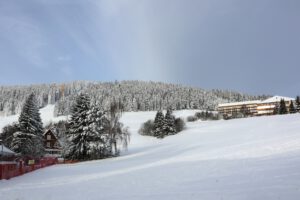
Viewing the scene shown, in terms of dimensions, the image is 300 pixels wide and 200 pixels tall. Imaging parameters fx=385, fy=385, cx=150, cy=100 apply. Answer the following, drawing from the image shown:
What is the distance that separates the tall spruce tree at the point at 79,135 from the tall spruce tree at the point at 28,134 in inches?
203

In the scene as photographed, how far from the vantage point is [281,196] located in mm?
12312

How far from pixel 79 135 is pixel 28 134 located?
25.4 ft

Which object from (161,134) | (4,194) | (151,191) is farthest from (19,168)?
(161,134)

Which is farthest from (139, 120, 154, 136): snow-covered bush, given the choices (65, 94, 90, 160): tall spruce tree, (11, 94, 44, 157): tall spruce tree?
(11, 94, 44, 157): tall spruce tree

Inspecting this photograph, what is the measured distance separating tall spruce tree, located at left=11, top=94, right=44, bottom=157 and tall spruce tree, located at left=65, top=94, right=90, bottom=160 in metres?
5.17

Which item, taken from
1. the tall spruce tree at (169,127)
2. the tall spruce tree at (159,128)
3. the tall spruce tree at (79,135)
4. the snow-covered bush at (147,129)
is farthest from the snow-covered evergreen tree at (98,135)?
the snow-covered bush at (147,129)

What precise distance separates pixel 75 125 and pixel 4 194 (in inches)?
1738

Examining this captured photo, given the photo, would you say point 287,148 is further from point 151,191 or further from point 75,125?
point 75,125

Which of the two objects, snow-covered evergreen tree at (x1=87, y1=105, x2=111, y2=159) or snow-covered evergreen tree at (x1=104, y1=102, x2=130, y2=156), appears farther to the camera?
snow-covered evergreen tree at (x1=104, y1=102, x2=130, y2=156)

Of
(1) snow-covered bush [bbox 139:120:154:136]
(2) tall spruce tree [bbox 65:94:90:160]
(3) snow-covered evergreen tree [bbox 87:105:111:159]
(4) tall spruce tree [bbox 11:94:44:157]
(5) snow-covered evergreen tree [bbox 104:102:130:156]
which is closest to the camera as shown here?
(4) tall spruce tree [bbox 11:94:44:157]

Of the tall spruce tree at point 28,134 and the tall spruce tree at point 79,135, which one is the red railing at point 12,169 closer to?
the tall spruce tree at point 28,134

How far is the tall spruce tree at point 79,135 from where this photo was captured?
199ft

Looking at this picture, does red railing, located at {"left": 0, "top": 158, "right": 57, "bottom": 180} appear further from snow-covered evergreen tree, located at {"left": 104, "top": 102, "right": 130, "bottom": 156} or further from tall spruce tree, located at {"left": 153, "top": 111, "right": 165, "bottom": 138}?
tall spruce tree, located at {"left": 153, "top": 111, "right": 165, "bottom": 138}

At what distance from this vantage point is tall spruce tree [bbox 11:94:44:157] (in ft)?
190
